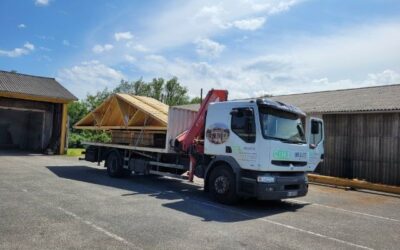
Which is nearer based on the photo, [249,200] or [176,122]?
[249,200]

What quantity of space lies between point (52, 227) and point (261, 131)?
515 cm

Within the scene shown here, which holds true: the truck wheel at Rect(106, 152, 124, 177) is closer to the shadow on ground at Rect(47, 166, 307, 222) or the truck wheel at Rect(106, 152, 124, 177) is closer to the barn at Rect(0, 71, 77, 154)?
the shadow on ground at Rect(47, 166, 307, 222)

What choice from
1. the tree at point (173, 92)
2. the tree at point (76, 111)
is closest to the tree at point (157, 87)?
the tree at point (173, 92)

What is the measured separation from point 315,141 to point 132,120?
652 cm

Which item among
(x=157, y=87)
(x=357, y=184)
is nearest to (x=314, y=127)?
(x=357, y=184)

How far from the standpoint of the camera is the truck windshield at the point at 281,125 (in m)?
9.75

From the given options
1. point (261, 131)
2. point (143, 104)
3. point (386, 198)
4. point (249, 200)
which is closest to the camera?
point (261, 131)

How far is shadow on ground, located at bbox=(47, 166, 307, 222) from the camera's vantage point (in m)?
9.05

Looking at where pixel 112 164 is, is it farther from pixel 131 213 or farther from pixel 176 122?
pixel 131 213

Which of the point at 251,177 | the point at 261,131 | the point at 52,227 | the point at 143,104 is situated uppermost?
the point at 143,104

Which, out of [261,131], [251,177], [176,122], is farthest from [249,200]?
[176,122]

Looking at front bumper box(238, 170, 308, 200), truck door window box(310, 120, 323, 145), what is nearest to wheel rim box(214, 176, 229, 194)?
front bumper box(238, 170, 308, 200)

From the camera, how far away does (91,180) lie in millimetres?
13477

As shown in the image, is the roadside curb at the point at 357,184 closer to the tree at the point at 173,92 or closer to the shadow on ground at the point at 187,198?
the shadow on ground at the point at 187,198
